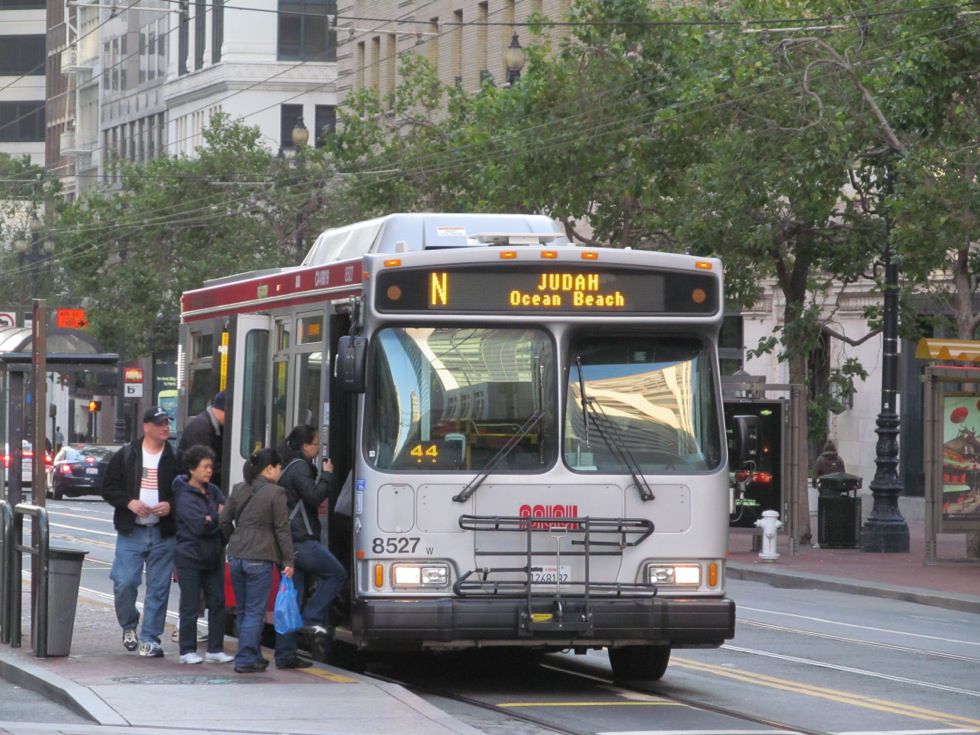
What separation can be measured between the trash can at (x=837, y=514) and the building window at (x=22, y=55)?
91.2 meters

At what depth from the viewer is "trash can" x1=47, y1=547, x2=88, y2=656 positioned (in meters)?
13.5

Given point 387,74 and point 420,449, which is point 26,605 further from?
point 387,74

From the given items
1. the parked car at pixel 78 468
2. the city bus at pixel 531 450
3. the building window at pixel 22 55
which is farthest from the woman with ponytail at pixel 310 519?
the building window at pixel 22 55

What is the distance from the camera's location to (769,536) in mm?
27062

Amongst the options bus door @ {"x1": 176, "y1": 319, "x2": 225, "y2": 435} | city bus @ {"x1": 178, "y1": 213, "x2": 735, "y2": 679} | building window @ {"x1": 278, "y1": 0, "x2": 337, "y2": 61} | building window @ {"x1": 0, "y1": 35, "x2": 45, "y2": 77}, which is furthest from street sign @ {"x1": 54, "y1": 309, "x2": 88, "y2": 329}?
building window @ {"x1": 0, "y1": 35, "x2": 45, "y2": 77}

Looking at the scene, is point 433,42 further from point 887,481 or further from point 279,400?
point 279,400

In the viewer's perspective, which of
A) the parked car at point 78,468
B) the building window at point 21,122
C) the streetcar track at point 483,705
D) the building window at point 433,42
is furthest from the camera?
the building window at point 21,122

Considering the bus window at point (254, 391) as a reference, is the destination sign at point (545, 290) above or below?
above

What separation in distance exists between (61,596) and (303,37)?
63808 millimetres

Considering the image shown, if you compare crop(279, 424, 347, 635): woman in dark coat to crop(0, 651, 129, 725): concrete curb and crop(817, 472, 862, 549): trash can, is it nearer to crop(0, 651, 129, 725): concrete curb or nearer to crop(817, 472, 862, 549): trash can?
crop(0, 651, 129, 725): concrete curb

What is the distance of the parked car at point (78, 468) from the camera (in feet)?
153

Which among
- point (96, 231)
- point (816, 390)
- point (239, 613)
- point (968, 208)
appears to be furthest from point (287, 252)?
point (239, 613)

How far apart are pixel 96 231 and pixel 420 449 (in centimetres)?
4576

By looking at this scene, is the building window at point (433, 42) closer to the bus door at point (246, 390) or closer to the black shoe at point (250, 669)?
the bus door at point (246, 390)
